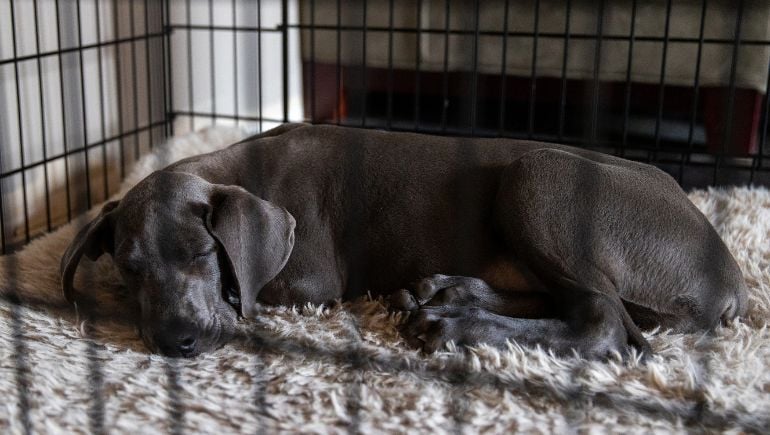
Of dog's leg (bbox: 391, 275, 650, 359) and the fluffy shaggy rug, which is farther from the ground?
dog's leg (bbox: 391, 275, 650, 359)

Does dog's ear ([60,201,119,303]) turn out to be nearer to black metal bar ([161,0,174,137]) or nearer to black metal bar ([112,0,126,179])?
black metal bar ([112,0,126,179])

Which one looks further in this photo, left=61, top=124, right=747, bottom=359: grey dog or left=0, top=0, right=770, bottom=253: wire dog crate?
left=0, top=0, right=770, bottom=253: wire dog crate

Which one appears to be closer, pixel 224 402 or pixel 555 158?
pixel 224 402

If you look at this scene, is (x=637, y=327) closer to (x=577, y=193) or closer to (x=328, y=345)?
(x=577, y=193)

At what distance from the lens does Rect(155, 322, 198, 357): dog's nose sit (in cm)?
163

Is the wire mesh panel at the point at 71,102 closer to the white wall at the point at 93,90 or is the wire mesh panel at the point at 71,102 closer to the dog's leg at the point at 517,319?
the white wall at the point at 93,90

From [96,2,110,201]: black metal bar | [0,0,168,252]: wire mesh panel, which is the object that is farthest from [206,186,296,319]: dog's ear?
[96,2,110,201]: black metal bar

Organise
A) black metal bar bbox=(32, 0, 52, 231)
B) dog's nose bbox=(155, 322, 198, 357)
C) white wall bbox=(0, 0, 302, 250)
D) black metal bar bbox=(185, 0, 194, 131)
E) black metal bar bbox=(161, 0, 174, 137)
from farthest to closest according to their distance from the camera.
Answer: black metal bar bbox=(185, 0, 194, 131) < black metal bar bbox=(161, 0, 174, 137) < white wall bbox=(0, 0, 302, 250) < black metal bar bbox=(32, 0, 52, 231) < dog's nose bbox=(155, 322, 198, 357)

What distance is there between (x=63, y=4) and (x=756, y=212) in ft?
7.38

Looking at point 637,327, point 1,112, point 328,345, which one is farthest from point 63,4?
point 637,327

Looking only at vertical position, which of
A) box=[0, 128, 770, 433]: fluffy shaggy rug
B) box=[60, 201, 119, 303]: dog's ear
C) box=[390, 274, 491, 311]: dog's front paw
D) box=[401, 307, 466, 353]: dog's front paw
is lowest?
box=[0, 128, 770, 433]: fluffy shaggy rug

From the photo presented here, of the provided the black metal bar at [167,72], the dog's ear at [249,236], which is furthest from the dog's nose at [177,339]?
the black metal bar at [167,72]

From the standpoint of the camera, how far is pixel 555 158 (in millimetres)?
1866

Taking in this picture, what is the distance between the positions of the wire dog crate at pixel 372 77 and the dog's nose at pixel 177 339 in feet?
3.28
